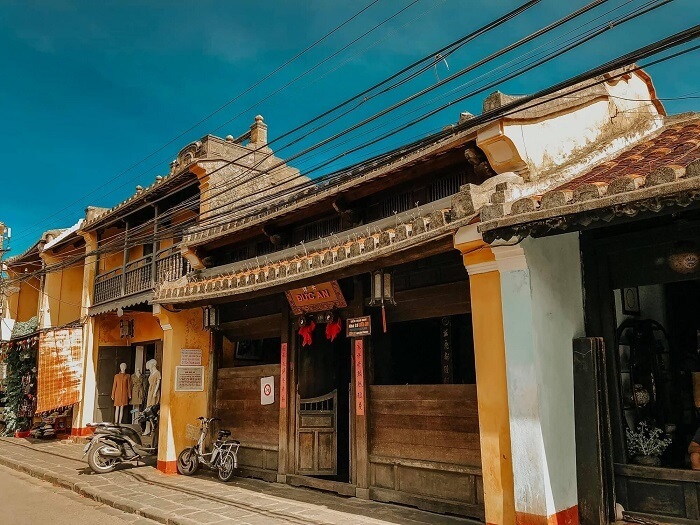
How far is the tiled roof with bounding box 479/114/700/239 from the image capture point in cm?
474

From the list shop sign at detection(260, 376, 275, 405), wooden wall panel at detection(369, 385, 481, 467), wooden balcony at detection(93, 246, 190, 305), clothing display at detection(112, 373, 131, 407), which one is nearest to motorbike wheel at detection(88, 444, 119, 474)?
wooden balcony at detection(93, 246, 190, 305)

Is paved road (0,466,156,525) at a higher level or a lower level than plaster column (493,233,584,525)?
lower

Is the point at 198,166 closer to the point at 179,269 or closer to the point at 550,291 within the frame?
the point at 179,269

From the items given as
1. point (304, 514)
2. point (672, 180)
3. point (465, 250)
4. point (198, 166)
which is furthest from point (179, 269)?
point (672, 180)

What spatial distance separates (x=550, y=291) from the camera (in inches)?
249

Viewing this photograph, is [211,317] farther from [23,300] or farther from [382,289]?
[23,300]

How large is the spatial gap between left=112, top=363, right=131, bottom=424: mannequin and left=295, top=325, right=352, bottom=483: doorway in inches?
380

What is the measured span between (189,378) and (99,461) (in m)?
2.71

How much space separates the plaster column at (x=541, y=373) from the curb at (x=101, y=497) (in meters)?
4.73

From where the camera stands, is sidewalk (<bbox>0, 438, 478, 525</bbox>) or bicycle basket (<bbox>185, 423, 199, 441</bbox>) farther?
bicycle basket (<bbox>185, 423, 199, 441</bbox>)

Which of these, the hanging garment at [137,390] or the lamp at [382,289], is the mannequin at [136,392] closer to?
the hanging garment at [137,390]

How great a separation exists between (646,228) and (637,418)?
2309 mm

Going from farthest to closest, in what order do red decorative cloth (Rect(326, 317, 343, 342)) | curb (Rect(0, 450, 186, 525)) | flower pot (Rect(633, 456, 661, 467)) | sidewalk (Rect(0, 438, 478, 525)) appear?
red decorative cloth (Rect(326, 317, 343, 342))
curb (Rect(0, 450, 186, 525))
sidewalk (Rect(0, 438, 478, 525))
flower pot (Rect(633, 456, 661, 467))

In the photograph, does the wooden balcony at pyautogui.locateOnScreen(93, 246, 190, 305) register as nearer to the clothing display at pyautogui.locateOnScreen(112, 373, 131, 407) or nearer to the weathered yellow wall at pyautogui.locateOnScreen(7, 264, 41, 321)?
the clothing display at pyautogui.locateOnScreen(112, 373, 131, 407)
